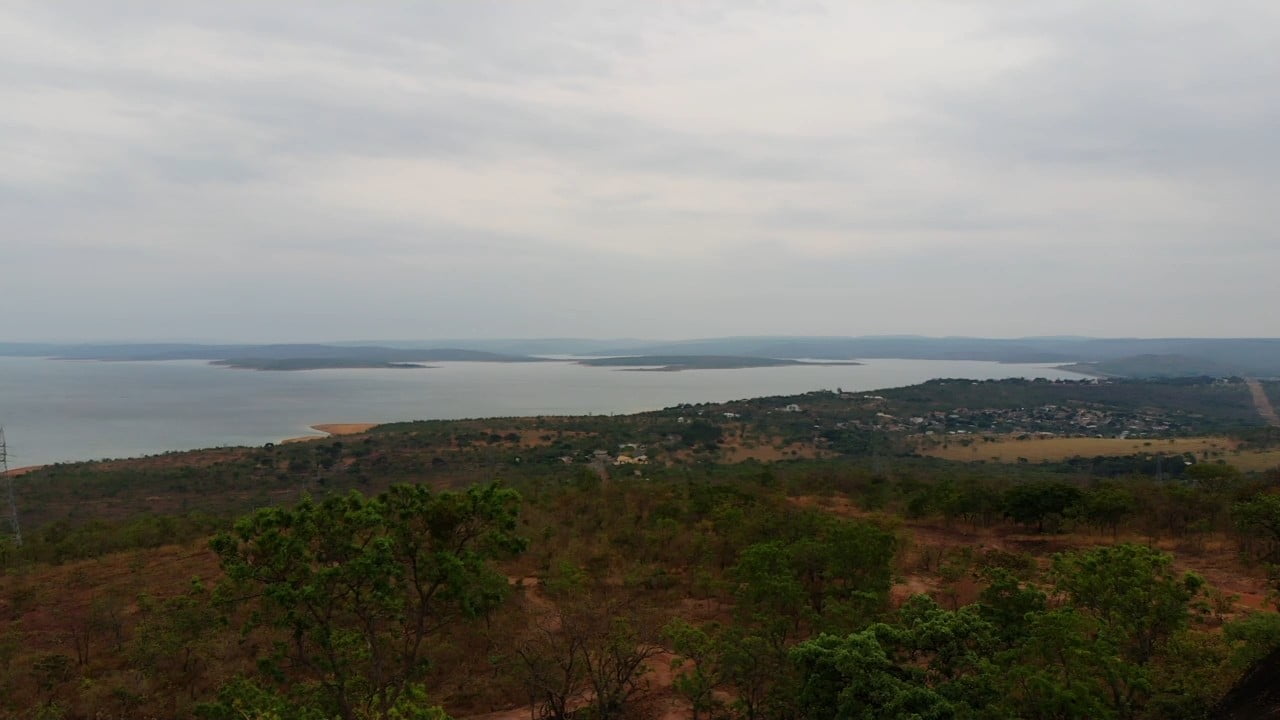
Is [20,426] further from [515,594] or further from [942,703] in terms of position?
[942,703]

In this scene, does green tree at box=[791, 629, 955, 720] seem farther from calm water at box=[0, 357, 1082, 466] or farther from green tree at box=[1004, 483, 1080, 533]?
calm water at box=[0, 357, 1082, 466]

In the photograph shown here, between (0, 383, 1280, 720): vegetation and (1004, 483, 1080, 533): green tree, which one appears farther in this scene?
(1004, 483, 1080, 533): green tree

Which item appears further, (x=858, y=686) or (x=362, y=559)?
(x=362, y=559)

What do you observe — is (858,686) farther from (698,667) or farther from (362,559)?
(362,559)

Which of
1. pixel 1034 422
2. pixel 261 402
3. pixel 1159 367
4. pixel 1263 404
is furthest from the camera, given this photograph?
pixel 1159 367

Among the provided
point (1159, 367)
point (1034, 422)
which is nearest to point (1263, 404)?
point (1034, 422)

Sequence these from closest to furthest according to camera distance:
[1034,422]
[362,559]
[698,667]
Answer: [362,559] → [698,667] → [1034,422]

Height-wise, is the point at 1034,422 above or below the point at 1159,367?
below

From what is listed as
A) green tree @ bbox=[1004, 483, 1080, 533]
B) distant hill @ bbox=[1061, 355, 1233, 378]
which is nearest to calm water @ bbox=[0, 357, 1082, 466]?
green tree @ bbox=[1004, 483, 1080, 533]
